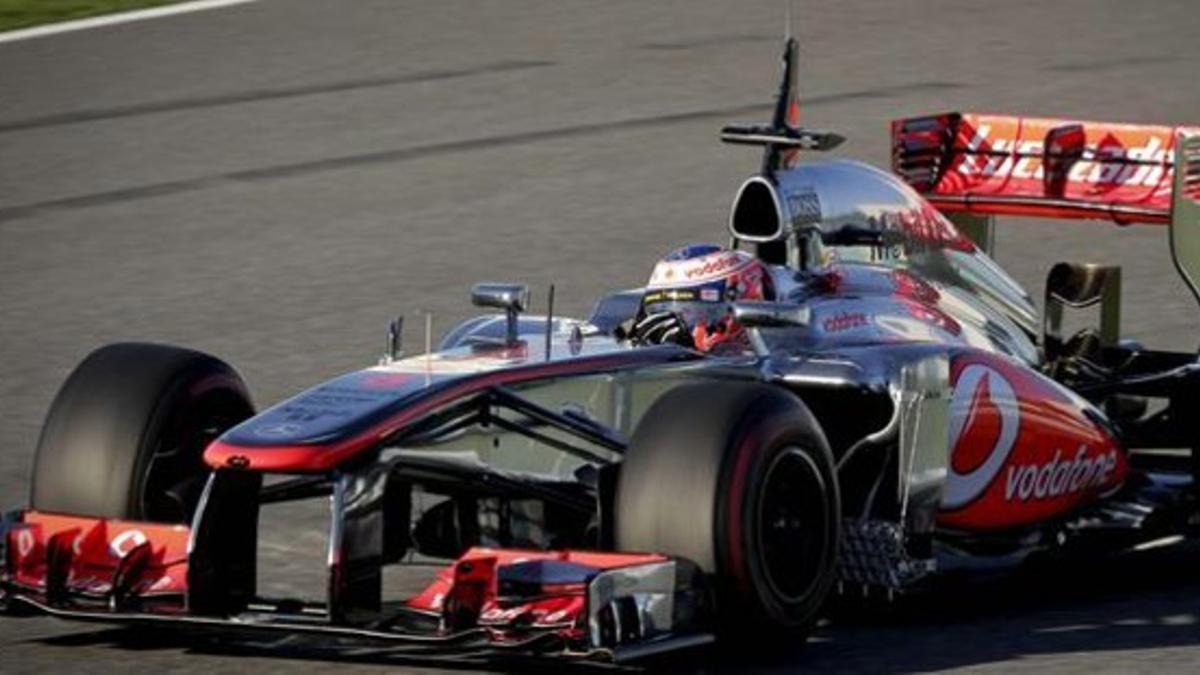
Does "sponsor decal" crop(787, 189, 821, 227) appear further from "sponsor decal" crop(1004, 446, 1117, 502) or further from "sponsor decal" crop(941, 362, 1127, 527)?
"sponsor decal" crop(1004, 446, 1117, 502)

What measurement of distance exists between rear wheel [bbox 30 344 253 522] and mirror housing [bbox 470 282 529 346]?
2.70 feet

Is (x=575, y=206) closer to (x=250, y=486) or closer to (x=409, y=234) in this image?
(x=409, y=234)

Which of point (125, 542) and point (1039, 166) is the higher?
point (1039, 166)

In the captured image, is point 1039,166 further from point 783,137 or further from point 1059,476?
point 1059,476

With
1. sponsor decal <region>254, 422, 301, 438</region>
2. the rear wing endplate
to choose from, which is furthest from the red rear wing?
sponsor decal <region>254, 422, 301, 438</region>

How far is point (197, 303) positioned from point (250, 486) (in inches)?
241

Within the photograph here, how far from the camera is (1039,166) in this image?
1041cm

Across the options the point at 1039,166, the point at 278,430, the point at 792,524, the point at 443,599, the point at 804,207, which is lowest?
the point at 443,599

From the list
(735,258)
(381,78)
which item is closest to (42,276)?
(381,78)

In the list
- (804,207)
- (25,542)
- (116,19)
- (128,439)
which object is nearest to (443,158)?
(116,19)

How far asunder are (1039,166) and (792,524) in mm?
2938

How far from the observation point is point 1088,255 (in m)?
14.9

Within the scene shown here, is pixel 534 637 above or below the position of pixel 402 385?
below

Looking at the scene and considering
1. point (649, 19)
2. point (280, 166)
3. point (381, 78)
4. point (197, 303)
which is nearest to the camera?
point (197, 303)
